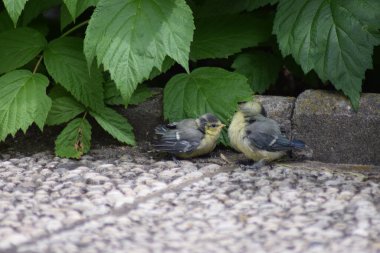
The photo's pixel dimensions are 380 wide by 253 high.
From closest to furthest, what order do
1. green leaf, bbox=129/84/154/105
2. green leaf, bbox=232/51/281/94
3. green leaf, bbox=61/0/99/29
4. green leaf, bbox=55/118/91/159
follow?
green leaf, bbox=61/0/99/29 → green leaf, bbox=55/118/91/159 → green leaf, bbox=129/84/154/105 → green leaf, bbox=232/51/281/94

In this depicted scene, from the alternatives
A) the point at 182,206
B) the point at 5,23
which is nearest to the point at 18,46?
the point at 5,23

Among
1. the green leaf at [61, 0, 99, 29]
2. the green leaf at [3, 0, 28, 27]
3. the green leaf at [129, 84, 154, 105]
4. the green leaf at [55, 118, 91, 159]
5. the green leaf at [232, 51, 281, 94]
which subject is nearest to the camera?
the green leaf at [3, 0, 28, 27]

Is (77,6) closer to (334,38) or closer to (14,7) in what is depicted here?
(14,7)

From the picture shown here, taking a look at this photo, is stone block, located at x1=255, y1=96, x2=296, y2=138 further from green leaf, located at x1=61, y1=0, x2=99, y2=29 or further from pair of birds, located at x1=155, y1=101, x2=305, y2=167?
green leaf, located at x1=61, y1=0, x2=99, y2=29

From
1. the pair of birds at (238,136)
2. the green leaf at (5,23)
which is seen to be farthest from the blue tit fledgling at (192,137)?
the green leaf at (5,23)

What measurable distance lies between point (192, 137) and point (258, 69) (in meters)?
0.69

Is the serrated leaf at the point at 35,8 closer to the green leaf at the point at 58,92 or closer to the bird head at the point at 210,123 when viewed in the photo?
the green leaf at the point at 58,92

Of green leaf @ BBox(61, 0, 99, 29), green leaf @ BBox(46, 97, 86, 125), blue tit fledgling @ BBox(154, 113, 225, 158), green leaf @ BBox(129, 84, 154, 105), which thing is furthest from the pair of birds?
green leaf @ BBox(61, 0, 99, 29)

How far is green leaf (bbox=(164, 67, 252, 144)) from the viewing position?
3986mm

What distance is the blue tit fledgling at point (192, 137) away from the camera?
3.86 metres

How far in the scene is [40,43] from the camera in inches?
164

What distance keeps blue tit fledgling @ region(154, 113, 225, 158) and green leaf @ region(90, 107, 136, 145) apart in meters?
0.23

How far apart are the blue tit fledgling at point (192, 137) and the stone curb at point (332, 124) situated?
358mm

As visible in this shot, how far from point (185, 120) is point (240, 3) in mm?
768
